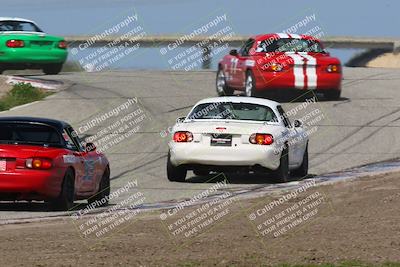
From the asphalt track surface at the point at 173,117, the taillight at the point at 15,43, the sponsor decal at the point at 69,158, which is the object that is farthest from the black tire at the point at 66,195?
the taillight at the point at 15,43

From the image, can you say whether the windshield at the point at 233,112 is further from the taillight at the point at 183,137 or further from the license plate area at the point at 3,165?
the license plate area at the point at 3,165

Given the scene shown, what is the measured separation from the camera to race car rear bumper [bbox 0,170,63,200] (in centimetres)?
1396

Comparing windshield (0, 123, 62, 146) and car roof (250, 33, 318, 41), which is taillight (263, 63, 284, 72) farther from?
windshield (0, 123, 62, 146)

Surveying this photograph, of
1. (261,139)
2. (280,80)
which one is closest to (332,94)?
(280,80)

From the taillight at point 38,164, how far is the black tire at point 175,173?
368 centimetres

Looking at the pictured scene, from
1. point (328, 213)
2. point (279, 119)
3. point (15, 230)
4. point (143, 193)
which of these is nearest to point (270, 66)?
point (279, 119)

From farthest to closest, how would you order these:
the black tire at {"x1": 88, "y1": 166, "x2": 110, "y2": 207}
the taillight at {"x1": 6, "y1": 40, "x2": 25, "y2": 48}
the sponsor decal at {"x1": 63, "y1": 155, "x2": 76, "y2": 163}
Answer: the taillight at {"x1": 6, "y1": 40, "x2": 25, "y2": 48} → the black tire at {"x1": 88, "y1": 166, "x2": 110, "y2": 207} → the sponsor decal at {"x1": 63, "y1": 155, "x2": 76, "y2": 163}

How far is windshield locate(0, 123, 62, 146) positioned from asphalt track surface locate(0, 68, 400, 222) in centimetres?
80

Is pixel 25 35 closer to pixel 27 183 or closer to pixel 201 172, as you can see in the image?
pixel 201 172

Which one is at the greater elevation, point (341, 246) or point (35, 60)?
point (341, 246)

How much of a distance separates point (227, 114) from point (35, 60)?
558 inches

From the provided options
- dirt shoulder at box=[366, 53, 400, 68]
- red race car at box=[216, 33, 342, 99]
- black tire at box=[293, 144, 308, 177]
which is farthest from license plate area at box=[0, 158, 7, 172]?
dirt shoulder at box=[366, 53, 400, 68]

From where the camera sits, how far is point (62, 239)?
1119 centimetres

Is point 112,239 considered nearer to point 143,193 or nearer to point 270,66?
point 143,193
